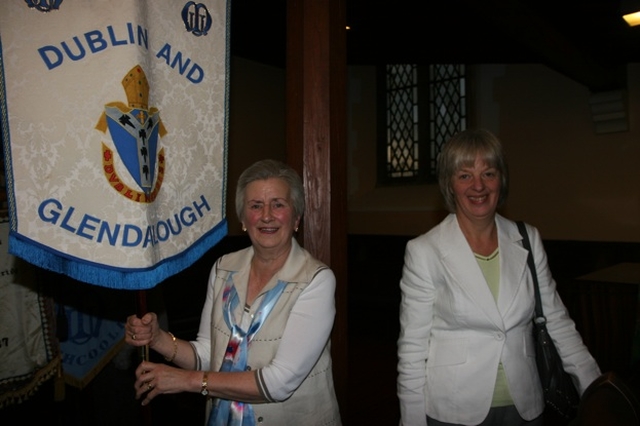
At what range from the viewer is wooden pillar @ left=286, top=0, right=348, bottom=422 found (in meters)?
1.99

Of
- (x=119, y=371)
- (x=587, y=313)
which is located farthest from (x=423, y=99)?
(x=119, y=371)

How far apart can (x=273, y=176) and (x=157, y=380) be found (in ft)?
2.10

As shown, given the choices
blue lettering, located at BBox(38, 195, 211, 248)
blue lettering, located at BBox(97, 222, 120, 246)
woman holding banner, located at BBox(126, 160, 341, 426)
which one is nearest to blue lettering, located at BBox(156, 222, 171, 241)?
blue lettering, located at BBox(38, 195, 211, 248)

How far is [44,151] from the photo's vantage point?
4.44 feet

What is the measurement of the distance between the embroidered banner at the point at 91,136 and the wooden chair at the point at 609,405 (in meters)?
1.04

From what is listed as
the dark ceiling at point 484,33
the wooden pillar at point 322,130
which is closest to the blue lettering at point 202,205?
the wooden pillar at point 322,130

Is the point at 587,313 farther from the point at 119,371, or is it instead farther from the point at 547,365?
the point at 119,371

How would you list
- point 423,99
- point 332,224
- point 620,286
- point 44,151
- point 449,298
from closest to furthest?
point 44,151, point 449,298, point 332,224, point 620,286, point 423,99

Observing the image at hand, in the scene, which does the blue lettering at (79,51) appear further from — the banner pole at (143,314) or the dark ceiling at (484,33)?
the dark ceiling at (484,33)

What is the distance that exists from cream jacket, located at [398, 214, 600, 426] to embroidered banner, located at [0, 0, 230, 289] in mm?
728

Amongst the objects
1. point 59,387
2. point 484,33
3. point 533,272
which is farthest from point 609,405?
point 484,33

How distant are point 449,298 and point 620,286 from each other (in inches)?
92.2

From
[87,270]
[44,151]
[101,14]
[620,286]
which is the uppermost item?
[101,14]

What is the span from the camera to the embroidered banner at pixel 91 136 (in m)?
1.35
